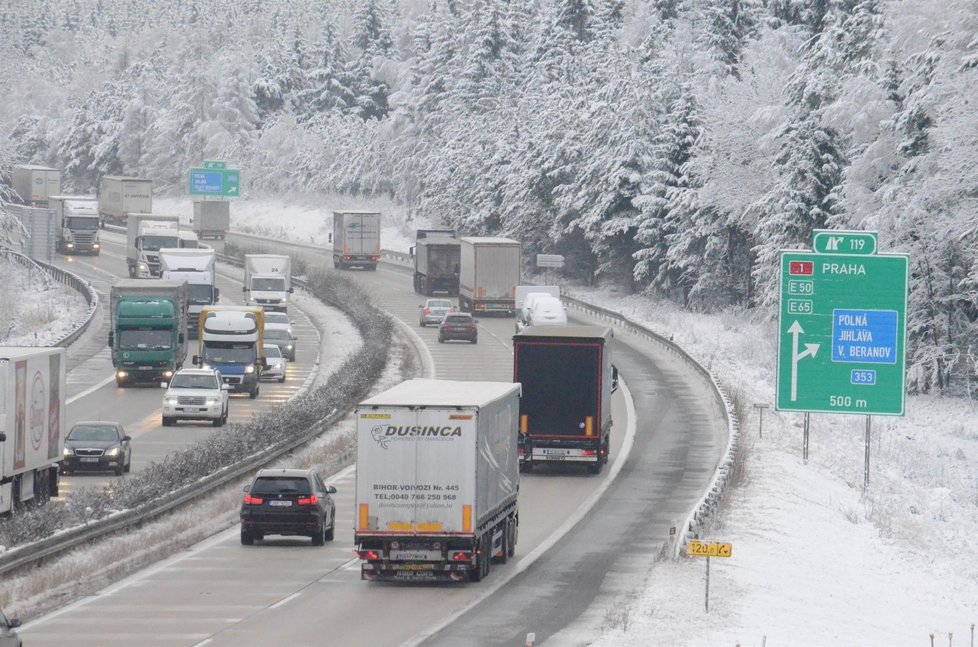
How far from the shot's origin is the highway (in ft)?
71.3

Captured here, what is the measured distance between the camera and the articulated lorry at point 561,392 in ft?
128

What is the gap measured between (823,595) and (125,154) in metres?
156

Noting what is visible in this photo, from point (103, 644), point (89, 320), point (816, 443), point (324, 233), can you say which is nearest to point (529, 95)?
point (324, 233)

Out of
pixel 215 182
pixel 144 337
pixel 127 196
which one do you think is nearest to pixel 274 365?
pixel 144 337

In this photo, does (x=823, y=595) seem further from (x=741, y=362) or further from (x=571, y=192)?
(x=571, y=192)

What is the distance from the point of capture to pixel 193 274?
242ft

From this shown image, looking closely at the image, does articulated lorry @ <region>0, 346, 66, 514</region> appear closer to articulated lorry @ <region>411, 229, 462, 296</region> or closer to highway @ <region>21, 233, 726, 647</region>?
highway @ <region>21, 233, 726, 647</region>

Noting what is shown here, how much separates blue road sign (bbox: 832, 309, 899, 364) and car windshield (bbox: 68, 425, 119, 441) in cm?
1690

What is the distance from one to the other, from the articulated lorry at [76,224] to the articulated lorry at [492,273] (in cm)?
3577

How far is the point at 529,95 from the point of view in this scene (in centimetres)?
11888

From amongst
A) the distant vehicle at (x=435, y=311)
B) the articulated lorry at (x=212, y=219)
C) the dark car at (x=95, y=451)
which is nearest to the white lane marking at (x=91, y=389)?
the dark car at (x=95, y=451)

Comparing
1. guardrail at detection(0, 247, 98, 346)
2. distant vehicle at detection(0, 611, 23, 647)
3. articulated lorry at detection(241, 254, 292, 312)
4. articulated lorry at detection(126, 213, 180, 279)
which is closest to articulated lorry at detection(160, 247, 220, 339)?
guardrail at detection(0, 247, 98, 346)

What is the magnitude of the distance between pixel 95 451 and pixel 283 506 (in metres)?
11.2

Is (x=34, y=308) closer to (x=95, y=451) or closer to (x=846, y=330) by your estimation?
(x=95, y=451)
